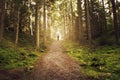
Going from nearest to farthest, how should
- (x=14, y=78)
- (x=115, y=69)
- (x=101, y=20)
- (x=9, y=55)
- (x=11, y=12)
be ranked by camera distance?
(x=14, y=78) → (x=115, y=69) → (x=9, y=55) → (x=11, y=12) → (x=101, y=20)

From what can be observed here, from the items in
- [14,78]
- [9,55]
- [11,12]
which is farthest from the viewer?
[11,12]

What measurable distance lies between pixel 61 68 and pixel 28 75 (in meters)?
2.58

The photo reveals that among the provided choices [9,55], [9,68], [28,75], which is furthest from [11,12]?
[28,75]

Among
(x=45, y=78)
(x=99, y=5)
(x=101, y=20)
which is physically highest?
(x=99, y=5)

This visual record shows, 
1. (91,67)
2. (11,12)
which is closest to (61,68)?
(91,67)

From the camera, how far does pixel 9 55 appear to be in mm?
15227

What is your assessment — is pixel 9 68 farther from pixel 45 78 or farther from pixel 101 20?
pixel 101 20

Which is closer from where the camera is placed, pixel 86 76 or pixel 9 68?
pixel 86 76

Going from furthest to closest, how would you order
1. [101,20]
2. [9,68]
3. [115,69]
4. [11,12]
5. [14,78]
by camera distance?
[101,20], [11,12], [9,68], [115,69], [14,78]

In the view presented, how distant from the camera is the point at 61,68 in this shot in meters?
12.1

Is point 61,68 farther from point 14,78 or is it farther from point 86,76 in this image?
point 14,78

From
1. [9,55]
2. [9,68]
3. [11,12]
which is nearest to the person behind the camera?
[9,68]

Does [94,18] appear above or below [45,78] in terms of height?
above

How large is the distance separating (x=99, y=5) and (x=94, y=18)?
119 inches
